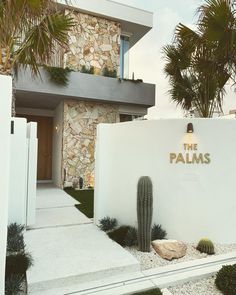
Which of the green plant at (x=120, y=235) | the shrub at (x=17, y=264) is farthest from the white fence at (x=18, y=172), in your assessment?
the green plant at (x=120, y=235)

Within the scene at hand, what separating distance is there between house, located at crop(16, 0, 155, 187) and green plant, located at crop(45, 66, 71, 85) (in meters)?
0.15

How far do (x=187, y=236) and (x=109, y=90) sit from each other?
734cm

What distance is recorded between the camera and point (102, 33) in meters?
11.3

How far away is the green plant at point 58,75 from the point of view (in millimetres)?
9594

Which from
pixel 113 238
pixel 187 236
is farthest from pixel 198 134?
pixel 113 238

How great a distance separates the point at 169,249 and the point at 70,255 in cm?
161

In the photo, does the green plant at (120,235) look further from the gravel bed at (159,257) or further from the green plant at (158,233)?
the green plant at (158,233)

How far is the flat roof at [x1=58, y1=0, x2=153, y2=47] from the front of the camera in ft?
34.8

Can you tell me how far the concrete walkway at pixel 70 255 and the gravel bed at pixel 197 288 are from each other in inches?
24.1

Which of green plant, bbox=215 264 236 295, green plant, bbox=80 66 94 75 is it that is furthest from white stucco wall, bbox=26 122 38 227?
green plant, bbox=80 66 94 75

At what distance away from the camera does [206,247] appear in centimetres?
435

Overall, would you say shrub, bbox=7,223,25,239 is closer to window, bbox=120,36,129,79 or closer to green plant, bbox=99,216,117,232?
green plant, bbox=99,216,117,232

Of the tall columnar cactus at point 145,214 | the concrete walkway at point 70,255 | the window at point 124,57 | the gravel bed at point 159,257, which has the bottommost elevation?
the gravel bed at point 159,257

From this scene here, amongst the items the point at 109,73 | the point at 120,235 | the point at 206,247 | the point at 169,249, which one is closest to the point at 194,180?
the point at 206,247
